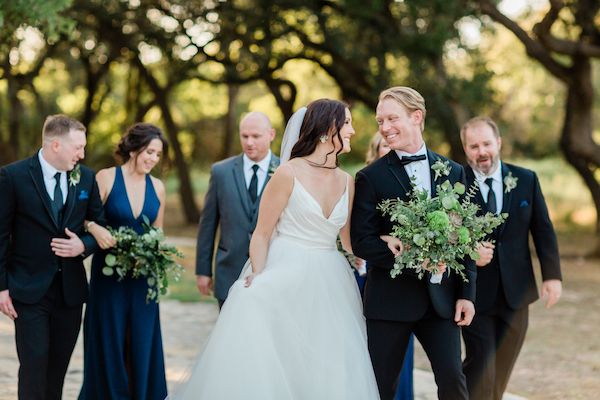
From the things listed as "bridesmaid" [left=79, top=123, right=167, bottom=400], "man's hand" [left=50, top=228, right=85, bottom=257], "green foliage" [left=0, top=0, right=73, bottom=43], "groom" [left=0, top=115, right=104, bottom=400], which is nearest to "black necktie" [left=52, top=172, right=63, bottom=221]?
"groom" [left=0, top=115, right=104, bottom=400]

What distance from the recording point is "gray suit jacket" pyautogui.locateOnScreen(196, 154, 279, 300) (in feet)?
22.1

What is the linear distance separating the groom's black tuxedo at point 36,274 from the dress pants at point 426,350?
1.97 m

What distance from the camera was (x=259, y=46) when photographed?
2030 centimetres

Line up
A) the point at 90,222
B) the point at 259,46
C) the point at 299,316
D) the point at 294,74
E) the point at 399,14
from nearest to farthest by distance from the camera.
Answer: the point at 299,316, the point at 90,222, the point at 399,14, the point at 259,46, the point at 294,74

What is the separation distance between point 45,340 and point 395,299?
7.14ft

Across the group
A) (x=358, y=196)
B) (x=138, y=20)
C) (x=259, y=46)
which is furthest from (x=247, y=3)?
(x=358, y=196)

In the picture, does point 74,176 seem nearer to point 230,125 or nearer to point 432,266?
point 432,266

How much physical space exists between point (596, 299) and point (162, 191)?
10020 mm

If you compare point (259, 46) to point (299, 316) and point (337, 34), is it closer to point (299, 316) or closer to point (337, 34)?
point (337, 34)

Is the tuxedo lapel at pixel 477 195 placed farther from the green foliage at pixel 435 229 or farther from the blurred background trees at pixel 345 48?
the blurred background trees at pixel 345 48

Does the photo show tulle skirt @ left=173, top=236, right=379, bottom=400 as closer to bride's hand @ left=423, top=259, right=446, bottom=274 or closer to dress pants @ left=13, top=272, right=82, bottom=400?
bride's hand @ left=423, top=259, right=446, bottom=274

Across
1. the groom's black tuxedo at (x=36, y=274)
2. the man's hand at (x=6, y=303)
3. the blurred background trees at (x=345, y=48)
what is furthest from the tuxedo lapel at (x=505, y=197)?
the blurred background trees at (x=345, y=48)

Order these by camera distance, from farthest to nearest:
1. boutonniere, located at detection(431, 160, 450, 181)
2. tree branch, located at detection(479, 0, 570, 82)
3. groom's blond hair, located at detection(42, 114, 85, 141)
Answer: tree branch, located at detection(479, 0, 570, 82) < groom's blond hair, located at detection(42, 114, 85, 141) < boutonniere, located at detection(431, 160, 450, 181)

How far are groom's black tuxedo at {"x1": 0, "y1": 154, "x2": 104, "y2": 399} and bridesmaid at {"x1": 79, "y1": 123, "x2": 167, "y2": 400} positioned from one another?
608mm
